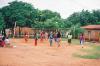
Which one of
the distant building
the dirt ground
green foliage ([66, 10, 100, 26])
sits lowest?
the dirt ground

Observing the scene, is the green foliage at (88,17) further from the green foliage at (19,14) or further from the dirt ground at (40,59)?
the dirt ground at (40,59)

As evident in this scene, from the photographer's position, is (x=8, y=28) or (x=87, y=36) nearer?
(x=87, y=36)

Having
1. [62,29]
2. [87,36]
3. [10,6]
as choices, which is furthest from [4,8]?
[87,36]

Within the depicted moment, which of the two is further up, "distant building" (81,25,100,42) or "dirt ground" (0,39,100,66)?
"distant building" (81,25,100,42)

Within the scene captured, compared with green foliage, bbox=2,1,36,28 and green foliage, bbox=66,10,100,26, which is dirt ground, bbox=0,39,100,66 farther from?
green foliage, bbox=66,10,100,26

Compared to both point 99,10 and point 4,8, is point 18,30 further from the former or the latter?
point 99,10

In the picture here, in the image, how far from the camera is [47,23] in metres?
47.0

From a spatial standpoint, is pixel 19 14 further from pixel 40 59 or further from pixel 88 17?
pixel 40 59

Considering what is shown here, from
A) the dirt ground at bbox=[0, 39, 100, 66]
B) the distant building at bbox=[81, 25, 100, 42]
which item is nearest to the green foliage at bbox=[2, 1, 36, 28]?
the distant building at bbox=[81, 25, 100, 42]

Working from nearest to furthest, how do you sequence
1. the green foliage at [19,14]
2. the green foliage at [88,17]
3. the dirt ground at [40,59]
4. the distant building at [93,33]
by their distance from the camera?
1. the dirt ground at [40,59]
2. the distant building at [93,33]
3. the green foliage at [19,14]
4. the green foliage at [88,17]

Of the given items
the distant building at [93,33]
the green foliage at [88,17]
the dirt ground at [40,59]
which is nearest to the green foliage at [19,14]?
the green foliage at [88,17]

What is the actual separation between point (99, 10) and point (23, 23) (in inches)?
778

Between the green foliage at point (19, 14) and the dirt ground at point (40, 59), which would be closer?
the dirt ground at point (40, 59)

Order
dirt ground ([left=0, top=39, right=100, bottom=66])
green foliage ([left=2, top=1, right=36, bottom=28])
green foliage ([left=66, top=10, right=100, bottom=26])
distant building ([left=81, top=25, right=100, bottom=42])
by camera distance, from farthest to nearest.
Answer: green foliage ([left=66, top=10, right=100, bottom=26]) → green foliage ([left=2, top=1, right=36, bottom=28]) → distant building ([left=81, top=25, right=100, bottom=42]) → dirt ground ([left=0, top=39, right=100, bottom=66])
